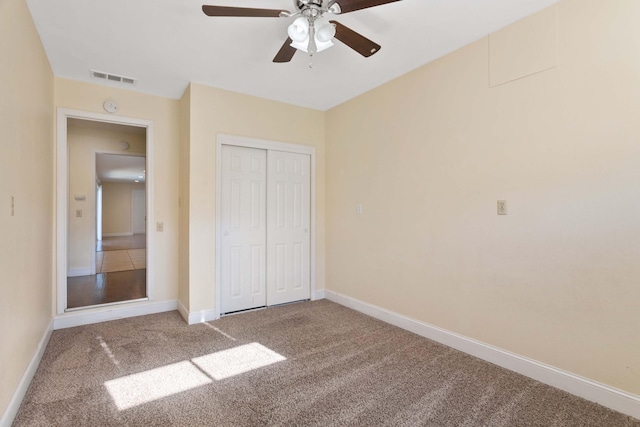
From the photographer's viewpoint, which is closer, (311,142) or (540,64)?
(540,64)

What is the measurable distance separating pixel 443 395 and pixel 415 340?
84 cm

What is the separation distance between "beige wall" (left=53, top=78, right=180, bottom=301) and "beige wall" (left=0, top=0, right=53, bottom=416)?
2.81 ft

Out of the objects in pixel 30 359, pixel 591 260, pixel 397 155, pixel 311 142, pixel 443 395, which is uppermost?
pixel 311 142

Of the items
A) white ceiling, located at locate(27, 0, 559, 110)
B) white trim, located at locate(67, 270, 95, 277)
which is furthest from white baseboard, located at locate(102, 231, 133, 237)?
white ceiling, located at locate(27, 0, 559, 110)

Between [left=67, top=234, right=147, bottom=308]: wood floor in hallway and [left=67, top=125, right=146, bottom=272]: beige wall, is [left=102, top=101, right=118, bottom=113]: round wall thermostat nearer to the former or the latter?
[left=67, top=125, right=146, bottom=272]: beige wall

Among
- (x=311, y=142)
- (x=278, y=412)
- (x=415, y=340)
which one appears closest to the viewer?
(x=278, y=412)

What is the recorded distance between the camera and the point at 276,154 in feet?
12.8

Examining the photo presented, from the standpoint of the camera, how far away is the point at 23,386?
1.95 meters

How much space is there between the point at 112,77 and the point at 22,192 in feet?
5.71

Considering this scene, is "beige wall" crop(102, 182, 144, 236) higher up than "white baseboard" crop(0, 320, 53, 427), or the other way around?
"beige wall" crop(102, 182, 144, 236)

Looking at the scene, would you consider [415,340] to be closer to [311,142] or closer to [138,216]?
[311,142]

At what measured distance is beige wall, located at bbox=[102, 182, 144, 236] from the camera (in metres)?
12.4

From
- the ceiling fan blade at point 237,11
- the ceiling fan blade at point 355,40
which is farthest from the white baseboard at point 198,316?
the ceiling fan blade at point 355,40

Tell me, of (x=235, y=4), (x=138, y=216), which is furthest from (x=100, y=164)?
(x=235, y=4)
